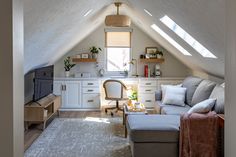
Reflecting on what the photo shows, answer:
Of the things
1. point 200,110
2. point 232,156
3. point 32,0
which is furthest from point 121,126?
point 232,156

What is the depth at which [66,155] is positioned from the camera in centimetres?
417

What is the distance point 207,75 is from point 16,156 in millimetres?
5217

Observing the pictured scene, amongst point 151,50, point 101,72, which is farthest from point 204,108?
point 101,72

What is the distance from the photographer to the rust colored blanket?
3406 millimetres

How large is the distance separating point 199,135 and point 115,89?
12.2ft

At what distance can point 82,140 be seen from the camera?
4910 millimetres

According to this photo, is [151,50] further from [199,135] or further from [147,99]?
[199,135]

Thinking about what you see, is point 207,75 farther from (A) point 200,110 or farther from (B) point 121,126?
(A) point 200,110

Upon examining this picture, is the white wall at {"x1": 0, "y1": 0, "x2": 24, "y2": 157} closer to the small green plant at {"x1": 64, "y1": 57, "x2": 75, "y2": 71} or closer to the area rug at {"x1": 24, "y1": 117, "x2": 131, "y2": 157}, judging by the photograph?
the area rug at {"x1": 24, "y1": 117, "x2": 131, "y2": 157}

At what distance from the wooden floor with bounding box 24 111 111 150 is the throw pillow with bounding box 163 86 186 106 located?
69.2 inches

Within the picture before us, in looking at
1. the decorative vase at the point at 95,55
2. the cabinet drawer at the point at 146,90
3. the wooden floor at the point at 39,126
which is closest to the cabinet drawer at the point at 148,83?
the cabinet drawer at the point at 146,90

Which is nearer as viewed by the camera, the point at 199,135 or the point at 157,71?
the point at 199,135

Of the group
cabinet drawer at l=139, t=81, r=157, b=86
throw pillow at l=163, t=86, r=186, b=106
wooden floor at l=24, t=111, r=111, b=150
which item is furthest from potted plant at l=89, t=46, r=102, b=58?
throw pillow at l=163, t=86, r=186, b=106

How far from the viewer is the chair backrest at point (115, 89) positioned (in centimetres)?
698
